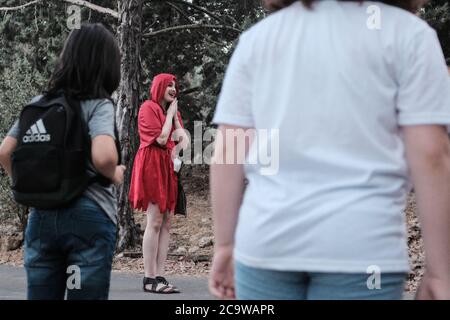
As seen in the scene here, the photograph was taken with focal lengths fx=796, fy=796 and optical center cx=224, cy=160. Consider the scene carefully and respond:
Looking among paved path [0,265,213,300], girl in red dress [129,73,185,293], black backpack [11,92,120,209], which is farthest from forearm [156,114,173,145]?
black backpack [11,92,120,209]

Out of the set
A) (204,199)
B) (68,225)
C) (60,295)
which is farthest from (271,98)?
(204,199)

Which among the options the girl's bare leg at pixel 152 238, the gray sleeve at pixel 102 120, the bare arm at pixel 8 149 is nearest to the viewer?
the gray sleeve at pixel 102 120

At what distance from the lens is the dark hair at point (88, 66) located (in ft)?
11.8

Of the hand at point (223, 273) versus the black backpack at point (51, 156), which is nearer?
the hand at point (223, 273)

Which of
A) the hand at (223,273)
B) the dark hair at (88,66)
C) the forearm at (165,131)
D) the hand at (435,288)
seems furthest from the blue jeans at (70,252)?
the forearm at (165,131)

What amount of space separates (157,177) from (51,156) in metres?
4.11

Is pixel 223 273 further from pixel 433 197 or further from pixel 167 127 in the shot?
pixel 167 127

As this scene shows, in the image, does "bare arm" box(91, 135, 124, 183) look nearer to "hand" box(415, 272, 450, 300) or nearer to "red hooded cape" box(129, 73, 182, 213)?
"hand" box(415, 272, 450, 300)

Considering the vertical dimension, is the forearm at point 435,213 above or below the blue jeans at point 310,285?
above

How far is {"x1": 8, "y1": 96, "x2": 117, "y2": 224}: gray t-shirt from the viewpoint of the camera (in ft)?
11.5

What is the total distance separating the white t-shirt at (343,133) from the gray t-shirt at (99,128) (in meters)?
1.50

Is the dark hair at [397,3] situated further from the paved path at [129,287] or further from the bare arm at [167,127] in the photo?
the bare arm at [167,127]

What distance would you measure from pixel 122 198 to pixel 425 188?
361 inches

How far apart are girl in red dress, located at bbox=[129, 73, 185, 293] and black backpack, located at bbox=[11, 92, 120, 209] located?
12.5ft
